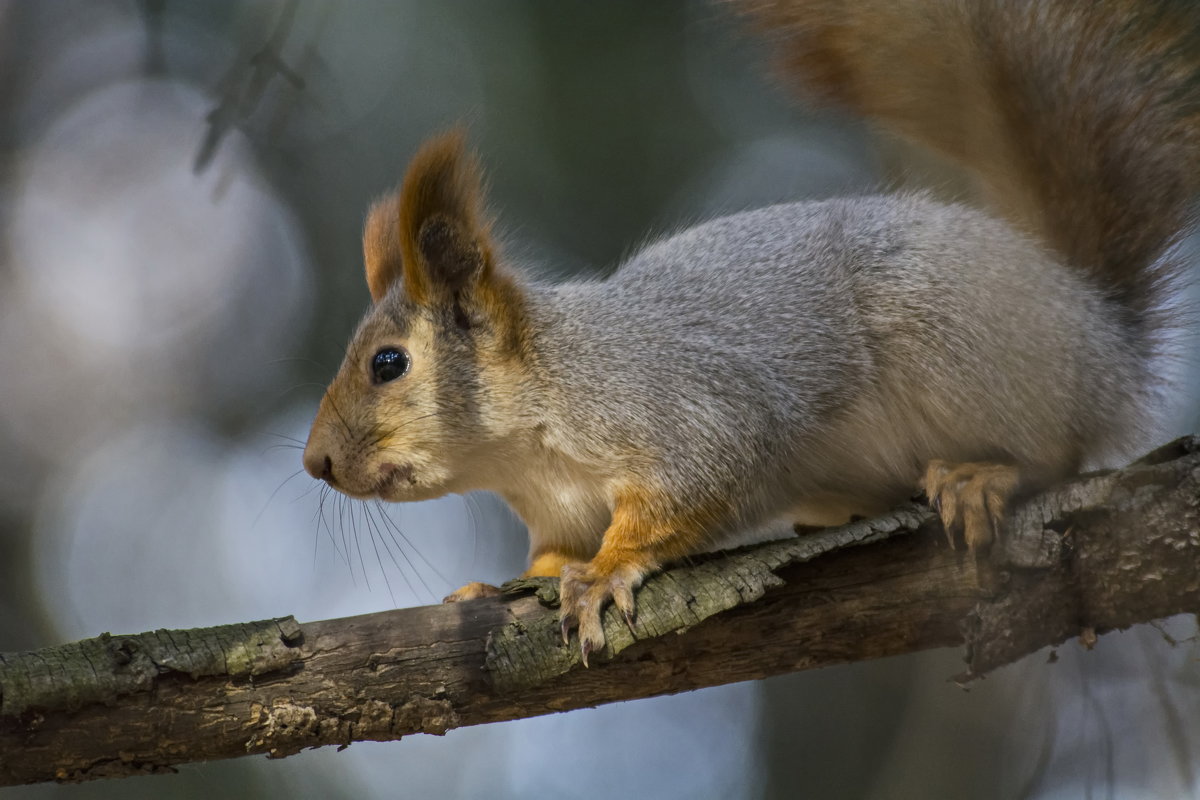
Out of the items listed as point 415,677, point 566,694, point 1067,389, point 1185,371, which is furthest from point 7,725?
point 1185,371

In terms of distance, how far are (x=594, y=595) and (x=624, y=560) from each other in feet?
0.38

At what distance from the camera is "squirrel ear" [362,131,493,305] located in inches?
72.2

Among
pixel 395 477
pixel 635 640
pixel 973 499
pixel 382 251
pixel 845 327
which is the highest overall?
pixel 382 251

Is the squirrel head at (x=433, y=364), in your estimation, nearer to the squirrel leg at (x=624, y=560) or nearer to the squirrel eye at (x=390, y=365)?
the squirrel eye at (x=390, y=365)

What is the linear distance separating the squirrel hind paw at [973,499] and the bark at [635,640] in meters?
0.03

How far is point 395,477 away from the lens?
1828 millimetres

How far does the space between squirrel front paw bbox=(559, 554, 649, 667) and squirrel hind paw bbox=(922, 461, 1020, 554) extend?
0.47m

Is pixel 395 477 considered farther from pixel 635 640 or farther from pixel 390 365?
pixel 635 640

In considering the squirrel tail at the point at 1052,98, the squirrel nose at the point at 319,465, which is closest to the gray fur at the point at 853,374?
the squirrel tail at the point at 1052,98

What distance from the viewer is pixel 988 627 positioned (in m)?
1.46

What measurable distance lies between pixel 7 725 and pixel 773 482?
1.21 m

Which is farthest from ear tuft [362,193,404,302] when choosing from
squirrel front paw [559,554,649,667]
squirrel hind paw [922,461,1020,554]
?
squirrel hind paw [922,461,1020,554]

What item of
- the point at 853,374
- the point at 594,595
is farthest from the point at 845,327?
the point at 594,595

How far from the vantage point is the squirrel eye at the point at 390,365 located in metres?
1.91
